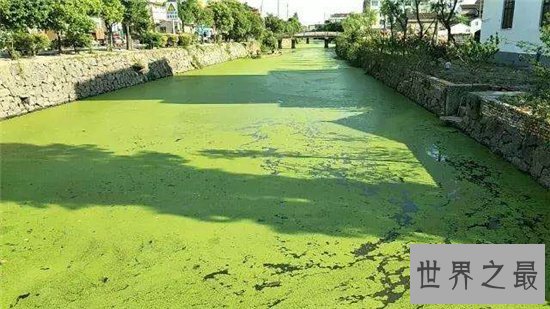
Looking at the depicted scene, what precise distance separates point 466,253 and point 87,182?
331 centimetres

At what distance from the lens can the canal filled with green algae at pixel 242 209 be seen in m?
2.47

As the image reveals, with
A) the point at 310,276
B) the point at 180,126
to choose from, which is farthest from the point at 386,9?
the point at 310,276

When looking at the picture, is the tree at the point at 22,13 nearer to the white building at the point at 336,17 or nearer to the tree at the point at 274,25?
the tree at the point at 274,25

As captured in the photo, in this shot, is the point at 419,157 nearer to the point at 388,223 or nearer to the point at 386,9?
the point at 388,223

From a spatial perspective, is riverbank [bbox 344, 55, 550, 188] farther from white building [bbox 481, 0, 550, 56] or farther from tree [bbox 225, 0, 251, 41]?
tree [bbox 225, 0, 251, 41]

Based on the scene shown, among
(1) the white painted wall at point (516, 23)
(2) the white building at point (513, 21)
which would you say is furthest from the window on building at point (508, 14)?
(1) the white painted wall at point (516, 23)

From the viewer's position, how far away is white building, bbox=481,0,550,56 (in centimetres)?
1010

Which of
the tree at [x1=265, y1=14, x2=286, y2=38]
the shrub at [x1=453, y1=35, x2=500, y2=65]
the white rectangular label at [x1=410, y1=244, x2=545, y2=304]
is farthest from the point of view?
the tree at [x1=265, y1=14, x2=286, y2=38]

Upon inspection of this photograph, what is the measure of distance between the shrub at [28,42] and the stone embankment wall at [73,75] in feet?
1.32

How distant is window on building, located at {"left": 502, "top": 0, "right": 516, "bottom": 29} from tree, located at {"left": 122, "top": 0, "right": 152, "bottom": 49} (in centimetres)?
1096

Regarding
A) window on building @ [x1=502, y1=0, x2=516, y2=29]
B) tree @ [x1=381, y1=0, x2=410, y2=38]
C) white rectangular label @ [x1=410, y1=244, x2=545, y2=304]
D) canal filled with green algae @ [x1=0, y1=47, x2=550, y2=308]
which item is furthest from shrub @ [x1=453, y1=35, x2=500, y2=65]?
white rectangular label @ [x1=410, y1=244, x2=545, y2=304]

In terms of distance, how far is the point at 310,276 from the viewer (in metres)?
2.52

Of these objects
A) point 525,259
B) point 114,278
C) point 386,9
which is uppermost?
point 386,9

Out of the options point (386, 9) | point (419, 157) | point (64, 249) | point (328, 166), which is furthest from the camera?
point (386, 9)
